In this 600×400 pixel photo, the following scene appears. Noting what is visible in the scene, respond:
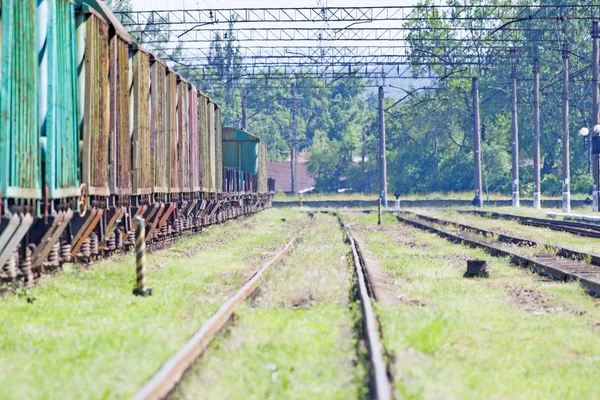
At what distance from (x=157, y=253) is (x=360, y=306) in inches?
395

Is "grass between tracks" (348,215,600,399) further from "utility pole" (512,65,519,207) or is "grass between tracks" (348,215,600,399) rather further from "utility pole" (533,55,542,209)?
"utility pole" (512,65,519,207)

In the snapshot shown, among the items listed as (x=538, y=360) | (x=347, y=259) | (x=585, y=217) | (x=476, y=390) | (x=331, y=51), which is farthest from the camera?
(x=331, y=51)

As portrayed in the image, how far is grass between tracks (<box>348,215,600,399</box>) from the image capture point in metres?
7.30

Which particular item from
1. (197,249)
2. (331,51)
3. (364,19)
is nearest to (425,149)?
(331,51)

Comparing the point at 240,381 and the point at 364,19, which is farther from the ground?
the point at 364,19

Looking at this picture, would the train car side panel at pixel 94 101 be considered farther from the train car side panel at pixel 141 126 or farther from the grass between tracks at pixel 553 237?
the grass between tracks at pixel 553 237

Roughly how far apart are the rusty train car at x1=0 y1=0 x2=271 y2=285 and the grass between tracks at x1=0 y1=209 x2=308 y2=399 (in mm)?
670

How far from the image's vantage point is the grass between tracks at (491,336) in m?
7.30

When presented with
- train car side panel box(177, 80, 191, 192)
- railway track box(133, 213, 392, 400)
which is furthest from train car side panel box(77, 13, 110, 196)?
train car side panel box(177, 80, 191, 192)

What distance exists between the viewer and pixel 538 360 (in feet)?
28.3

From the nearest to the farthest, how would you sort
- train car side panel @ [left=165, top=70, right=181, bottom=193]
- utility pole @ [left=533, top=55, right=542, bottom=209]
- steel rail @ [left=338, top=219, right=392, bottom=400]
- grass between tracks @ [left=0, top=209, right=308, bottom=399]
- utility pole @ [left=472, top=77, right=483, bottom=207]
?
1. steel rail @ [left=338, top=219, right=392, bottom=400]
2. grass between tracks @ [left=0, top=209, right=308, bottom=399]
3. train car side panel @ [left=165, top=70, right=181, bottom=193]
4. utility pole @ [left=533, top=55, right=542, bottom=209]
5. utility pole @ [left=472, top=77, right=483, bottom=207]

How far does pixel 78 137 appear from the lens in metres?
13.5

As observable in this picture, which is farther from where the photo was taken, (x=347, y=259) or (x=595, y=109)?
(x=595, y=109)

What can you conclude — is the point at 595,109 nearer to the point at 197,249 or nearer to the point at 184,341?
the point at 197,249
